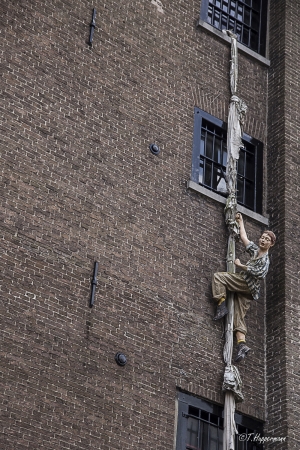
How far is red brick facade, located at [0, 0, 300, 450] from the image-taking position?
60.0 feet

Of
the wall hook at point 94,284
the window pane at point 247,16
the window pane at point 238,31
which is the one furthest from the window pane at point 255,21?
the wall hook at point 94,284

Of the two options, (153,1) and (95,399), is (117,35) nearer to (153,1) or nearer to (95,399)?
(153,1)

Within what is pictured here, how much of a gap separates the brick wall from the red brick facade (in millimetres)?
27

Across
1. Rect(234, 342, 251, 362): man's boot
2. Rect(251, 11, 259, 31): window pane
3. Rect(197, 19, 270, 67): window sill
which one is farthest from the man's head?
Rect(251, 11, 259, 31): window pane

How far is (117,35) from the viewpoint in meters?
22.1

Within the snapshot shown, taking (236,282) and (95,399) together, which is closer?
(95,399)

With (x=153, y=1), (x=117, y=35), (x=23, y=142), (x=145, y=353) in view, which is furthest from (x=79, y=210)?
(x=153, y=1)

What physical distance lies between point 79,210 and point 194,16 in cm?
625

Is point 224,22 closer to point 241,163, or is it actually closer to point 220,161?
point 241,163

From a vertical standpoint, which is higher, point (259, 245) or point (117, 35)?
point (117, 35)

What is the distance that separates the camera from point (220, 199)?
22062 mm

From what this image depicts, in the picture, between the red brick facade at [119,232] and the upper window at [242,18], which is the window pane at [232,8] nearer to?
the upper window at [242,18]

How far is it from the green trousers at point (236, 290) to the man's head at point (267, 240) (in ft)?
2.35

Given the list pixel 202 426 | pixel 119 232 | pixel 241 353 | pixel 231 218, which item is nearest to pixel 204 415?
pixel 202 426
